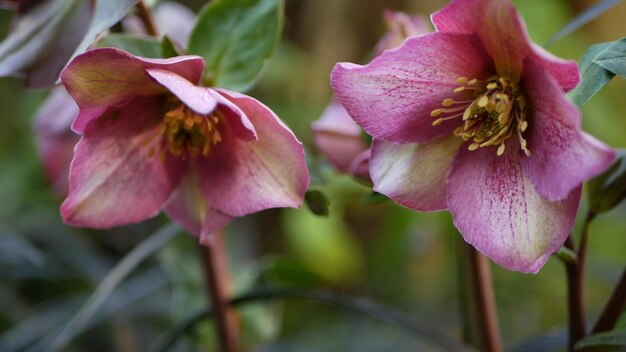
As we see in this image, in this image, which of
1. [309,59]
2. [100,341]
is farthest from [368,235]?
[100,341]

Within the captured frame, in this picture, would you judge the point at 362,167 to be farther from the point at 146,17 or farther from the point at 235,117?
the point at 146,17

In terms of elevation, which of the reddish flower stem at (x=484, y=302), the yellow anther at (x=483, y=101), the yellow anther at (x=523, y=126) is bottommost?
the reddish flower stem at (x=484, y=302)

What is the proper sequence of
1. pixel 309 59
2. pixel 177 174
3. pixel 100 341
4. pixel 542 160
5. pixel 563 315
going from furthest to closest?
1. pixel 309 59
2. pixel 563 315
3. pixel 100 341
4. pixel 177 174
5. pixel 542 160

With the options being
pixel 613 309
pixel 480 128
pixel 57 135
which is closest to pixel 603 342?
pixel 613 309

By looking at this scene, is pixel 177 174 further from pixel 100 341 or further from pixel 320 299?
pixel 100 341

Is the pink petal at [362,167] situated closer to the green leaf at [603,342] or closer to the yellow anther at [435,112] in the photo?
the yellow anther at [435,112]

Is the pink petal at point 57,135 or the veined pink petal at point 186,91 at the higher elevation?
the veined pink petal at point 186,91

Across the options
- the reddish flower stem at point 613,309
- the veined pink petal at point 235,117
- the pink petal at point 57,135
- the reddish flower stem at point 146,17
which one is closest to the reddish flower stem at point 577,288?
the reddish flower stem at point 613,309
